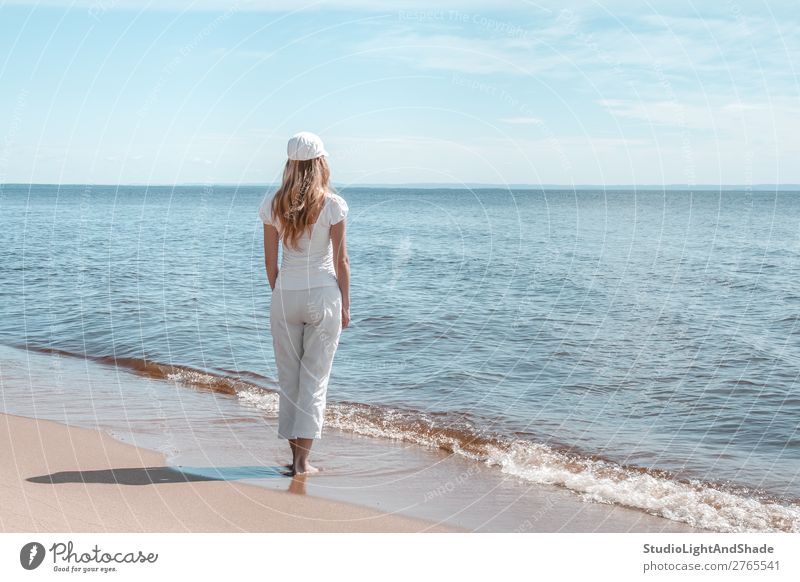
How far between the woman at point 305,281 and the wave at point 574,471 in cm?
212

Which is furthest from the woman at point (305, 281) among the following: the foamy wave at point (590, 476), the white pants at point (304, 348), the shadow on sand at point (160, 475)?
the foamy wave at point (590, 476)

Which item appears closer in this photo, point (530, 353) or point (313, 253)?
point (313, 253)

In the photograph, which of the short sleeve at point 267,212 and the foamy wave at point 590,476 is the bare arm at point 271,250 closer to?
the short sleeve at point 267,212

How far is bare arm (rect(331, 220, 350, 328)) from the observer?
5855mm

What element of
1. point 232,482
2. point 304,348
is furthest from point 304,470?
point 304,348

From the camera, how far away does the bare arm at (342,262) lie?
5855 mm

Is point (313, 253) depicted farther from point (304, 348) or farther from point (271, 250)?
point (304, 348)

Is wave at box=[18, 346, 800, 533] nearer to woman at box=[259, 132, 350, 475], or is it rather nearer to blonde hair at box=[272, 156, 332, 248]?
woman at box=[259, 132, 350, 475]

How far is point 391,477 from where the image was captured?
6859 mm

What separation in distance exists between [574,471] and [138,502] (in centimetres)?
400

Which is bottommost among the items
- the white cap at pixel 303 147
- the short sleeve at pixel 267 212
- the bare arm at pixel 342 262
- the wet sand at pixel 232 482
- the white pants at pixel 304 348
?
the wet sand at pixel 232 482

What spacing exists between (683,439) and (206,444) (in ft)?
16.6

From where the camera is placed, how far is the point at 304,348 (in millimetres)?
6191
